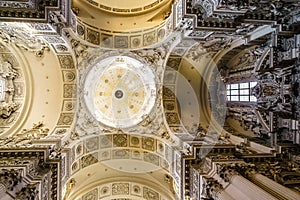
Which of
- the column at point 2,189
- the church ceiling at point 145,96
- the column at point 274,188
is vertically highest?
the church ceiling at point 145,96

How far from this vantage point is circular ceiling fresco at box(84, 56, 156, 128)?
21906 mm

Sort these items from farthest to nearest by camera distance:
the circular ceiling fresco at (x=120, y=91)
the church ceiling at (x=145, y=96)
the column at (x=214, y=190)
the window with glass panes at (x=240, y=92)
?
the circular ceiling fresco at (x=120, y=91) → the window with glass panes at (x=240, y=92) → the church ceiling at (x=145, y=96) → the column at (x=214, y=190)

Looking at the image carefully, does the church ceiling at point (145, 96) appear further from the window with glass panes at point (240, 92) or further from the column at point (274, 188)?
the column at point (274, 188)

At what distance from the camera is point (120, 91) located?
81.2ft

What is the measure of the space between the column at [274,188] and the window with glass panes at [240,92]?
7.31m

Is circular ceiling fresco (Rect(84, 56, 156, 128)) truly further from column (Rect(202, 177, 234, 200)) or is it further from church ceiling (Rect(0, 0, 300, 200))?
column (Rect(202, 177, 234, 200))

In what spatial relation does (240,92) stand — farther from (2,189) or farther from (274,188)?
(2,189)

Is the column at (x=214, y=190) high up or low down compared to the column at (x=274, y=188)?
down

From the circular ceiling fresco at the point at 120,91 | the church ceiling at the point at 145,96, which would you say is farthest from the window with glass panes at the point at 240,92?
the circular ceiling fresco at the point at 120,91

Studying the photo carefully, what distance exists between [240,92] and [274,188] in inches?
402

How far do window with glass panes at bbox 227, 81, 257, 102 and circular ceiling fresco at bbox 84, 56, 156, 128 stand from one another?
5414mm

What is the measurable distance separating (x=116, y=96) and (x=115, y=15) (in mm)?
6550

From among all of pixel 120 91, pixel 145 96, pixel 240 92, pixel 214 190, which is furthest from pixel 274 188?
pixel 120 91

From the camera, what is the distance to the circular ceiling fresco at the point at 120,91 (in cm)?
2191
